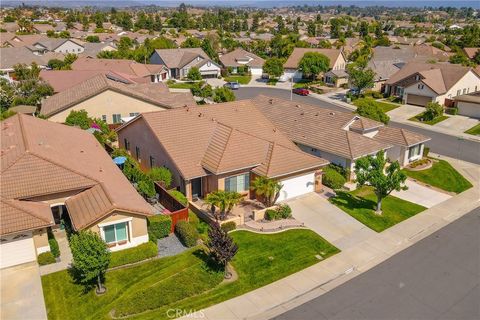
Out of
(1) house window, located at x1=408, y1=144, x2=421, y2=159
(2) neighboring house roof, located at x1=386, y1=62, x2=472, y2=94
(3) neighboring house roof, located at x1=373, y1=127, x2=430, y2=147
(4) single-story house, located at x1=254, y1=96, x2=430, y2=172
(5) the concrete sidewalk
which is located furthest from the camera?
(2) neighboring house roof, located at x1=386, y1=62, x2=472, y2=94

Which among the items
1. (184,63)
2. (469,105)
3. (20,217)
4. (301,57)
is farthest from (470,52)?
(20,217)

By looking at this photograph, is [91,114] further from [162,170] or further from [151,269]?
[151,269]

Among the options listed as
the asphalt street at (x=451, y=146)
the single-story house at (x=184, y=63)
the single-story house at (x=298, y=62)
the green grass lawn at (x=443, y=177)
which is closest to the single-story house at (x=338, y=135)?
the green grass lawn at (x=443, y=177)

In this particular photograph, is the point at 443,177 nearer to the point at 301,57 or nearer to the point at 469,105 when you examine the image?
the point at 469,105

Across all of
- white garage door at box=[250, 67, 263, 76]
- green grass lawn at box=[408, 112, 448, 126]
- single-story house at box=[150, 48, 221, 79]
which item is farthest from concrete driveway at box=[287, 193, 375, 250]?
white garage door at box=[250, 67, 263, 76]

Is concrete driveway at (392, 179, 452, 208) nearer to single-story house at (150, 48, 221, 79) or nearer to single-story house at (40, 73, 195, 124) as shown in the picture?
single-story house at (40, 73, 195, 124)

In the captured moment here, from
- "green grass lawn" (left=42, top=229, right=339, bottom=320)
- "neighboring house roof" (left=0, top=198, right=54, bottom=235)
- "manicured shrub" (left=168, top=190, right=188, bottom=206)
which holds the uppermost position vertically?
"neighboring house roof" (left=0, top=198, right=54, bottom=235)
